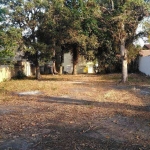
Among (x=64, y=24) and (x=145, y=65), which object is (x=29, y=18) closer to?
(x=64, y=24)

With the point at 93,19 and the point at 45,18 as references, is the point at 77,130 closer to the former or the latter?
the point at 93,19

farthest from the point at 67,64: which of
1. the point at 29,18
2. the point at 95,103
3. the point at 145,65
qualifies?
the point at 95,103

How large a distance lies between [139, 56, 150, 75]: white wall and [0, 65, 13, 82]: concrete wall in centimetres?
1197

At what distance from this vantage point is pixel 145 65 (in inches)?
1001

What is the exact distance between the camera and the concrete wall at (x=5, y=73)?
19903 millimetres

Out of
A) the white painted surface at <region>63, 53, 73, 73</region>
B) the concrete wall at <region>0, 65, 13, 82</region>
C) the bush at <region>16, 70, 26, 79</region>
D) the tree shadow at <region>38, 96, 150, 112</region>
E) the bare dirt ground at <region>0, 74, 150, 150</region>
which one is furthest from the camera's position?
the white painted surface at <region>63, 53, 73, 73</region>

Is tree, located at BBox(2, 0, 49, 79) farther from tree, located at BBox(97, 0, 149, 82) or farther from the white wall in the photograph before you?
the white wall

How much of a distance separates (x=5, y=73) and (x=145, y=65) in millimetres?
12849

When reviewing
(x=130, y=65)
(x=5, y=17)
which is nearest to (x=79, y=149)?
(x=5, y=17)

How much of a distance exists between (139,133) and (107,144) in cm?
109

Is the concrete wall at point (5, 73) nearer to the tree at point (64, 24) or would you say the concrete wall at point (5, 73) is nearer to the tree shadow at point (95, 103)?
the tree at point (64, 24)

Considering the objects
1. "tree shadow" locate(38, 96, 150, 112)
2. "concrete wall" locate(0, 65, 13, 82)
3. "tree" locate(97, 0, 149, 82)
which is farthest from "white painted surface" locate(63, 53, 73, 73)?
"tree shadow" locate(38, 96, 150, 112)

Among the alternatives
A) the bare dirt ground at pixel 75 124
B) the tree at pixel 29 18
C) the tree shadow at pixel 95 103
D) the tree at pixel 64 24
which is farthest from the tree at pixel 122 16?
the bare dirt ground at pixel 75 124

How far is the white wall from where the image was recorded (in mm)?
23891
